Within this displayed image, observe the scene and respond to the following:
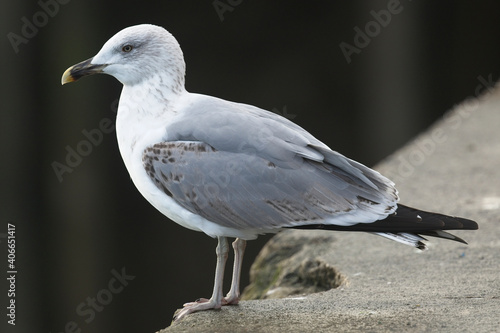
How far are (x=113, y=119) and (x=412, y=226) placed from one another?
5000mm

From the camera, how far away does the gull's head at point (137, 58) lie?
3875mm

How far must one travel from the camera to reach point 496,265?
4285mm

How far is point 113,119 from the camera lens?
7902 millimetres

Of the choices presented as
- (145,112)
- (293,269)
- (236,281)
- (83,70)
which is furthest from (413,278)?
(83,70)

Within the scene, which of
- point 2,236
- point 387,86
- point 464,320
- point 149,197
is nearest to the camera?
point 464,320

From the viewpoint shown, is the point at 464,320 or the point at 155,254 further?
the point at 155,254

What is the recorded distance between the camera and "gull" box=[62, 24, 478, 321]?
3504 millimetres

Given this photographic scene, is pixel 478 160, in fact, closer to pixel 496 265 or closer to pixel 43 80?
pixel 496 265

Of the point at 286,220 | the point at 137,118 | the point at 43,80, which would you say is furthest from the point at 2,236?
the point at 286,220

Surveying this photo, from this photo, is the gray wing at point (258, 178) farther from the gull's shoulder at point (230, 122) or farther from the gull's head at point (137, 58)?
the gull's head at point (137, 58)

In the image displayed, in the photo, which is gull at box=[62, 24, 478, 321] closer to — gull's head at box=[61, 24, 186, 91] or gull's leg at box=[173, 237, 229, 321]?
gull's leg at box=[173, 237, 229, 321]

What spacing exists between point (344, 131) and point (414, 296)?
258 inches

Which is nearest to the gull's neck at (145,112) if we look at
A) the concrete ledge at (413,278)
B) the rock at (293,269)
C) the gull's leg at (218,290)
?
the gull's leg at (218,290)

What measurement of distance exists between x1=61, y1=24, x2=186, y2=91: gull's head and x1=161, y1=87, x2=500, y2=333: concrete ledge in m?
1.19
